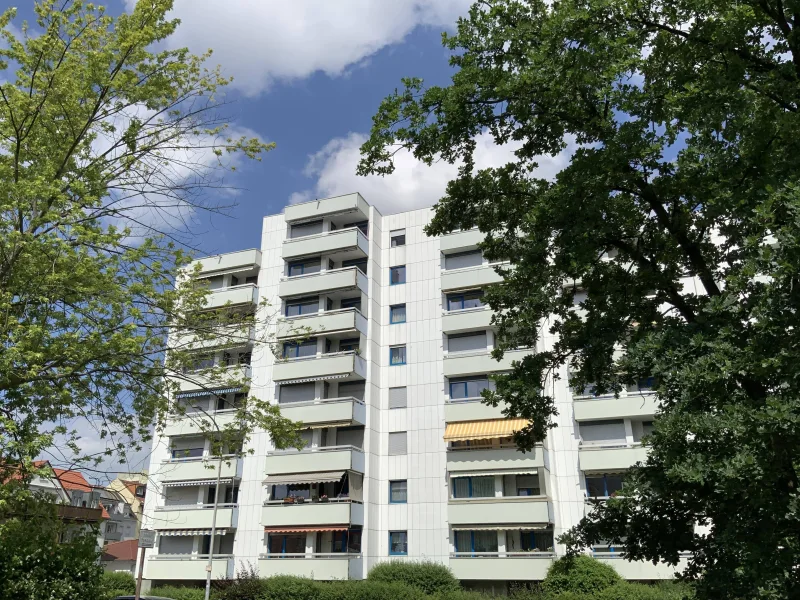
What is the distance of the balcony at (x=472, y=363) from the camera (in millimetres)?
31995

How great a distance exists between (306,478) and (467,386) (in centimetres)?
940

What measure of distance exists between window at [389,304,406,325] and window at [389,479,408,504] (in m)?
8.85

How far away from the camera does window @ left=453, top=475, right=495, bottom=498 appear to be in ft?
100

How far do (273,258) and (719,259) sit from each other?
30792mm

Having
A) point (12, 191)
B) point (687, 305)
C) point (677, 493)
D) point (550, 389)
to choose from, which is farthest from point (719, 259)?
point (550, 389)

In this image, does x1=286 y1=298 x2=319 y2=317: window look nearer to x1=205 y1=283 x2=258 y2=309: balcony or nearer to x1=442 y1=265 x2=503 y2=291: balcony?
x1=205 y1=283 x2=258 y2=309: balcony

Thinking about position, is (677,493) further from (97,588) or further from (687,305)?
(97,588)

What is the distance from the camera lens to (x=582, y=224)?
10281 millimetres

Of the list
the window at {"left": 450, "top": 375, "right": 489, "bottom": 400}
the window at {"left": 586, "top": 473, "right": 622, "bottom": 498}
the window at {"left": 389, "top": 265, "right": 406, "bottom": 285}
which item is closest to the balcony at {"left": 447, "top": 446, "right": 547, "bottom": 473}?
the window at {"left": 586, "top": 473, "right": 622, "bottom": 498}

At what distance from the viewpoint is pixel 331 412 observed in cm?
3222

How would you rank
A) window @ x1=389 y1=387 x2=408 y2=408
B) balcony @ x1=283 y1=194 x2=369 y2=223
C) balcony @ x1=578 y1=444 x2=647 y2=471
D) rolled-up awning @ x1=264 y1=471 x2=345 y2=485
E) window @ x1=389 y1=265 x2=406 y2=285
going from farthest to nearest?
balcony @ x1=283 y1=194 x2=369 y2=223 → window @ x1=389 y1=265 x2=406 y2=285 → window @ x1=389 y1=387 x2=408 y2=408 → rolled-up awning @ x1=264 y1=471 x2=345 y2=485 → balcony @ x1=578 y1=444 x2=647 y2=471

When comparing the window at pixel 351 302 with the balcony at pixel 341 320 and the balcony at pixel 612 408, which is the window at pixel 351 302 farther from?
the balcony at pixel 612 408

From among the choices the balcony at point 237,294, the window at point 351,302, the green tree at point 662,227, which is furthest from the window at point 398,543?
the green tree at point 662,227

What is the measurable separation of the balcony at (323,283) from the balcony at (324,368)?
3.96 metres
